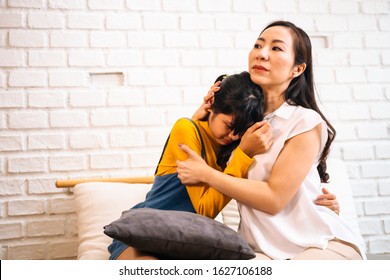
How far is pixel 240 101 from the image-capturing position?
4.15 feet

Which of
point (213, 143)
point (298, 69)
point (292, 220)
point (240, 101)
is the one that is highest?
point (298, 69)

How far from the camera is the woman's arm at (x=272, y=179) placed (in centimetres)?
118

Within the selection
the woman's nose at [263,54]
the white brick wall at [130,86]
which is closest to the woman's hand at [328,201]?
the woman's nose at [263,54]

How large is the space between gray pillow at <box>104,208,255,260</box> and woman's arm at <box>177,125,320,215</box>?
150 millimetres

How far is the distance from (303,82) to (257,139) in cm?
31

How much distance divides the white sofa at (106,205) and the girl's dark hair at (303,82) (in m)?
0.52

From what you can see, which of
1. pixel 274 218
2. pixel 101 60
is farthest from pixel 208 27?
pixel 274 218

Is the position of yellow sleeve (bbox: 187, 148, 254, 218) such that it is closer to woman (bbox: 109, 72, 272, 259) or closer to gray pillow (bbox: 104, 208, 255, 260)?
woman (bbox: 109, 72, 272, 259)

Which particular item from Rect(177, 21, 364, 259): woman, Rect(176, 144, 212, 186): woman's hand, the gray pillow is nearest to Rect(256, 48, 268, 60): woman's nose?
Rect(177, 21, 364, 259): woman

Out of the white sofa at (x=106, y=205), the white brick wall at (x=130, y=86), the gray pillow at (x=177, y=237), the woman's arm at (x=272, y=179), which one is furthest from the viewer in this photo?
the white brick wall at (x=130, y=86)

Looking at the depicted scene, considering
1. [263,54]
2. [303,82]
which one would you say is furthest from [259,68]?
[303,82]

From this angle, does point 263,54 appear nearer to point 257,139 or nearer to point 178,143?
point 257,139

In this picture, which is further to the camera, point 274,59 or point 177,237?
point 274,59

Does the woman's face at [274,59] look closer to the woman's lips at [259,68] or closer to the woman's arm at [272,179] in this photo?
the woman's lips at [259,68]
